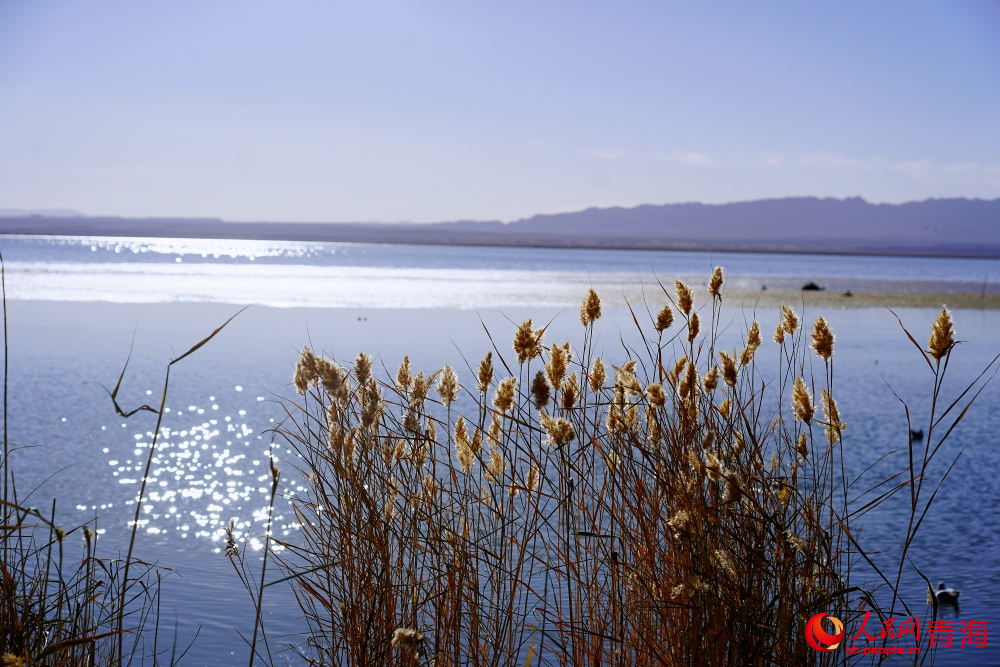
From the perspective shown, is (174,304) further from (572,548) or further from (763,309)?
(572,548)

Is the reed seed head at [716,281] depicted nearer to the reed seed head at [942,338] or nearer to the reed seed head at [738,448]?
the reed seed head at [738,448]

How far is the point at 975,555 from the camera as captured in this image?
586 cm

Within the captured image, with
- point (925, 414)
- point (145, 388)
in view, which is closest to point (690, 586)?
point (925, 414)

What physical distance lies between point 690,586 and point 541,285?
35165mm

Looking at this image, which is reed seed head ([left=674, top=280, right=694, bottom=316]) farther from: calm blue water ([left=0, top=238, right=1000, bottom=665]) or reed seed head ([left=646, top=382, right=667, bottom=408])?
calm blue water ([left=0, top=238, right=1000, bottom=665])

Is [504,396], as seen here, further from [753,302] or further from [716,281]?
[753,302]

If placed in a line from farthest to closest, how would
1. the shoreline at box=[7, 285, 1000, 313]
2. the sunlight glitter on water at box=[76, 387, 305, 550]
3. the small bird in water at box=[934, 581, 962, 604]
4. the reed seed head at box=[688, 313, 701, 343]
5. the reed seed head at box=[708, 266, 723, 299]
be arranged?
the shoreline at box=[7, 285, 1000, 313], the sunlight glitter on water at box=[76, 387, 305, 550], the small bird in water at box=[934, 581, 962, 604], the reed seed head at box=[708, 266, 723, 299], the reed seed head at box=[688, 313, 701, 343]

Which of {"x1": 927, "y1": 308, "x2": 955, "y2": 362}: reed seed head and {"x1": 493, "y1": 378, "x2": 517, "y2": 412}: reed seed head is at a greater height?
{"x1": 927, "y1": 308, "x2": 955, "y2": 362}: reed seed head

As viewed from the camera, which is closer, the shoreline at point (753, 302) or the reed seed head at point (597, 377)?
the reed seed head at point (597, 377)

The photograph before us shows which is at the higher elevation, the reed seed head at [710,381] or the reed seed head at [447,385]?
the reed seed head at [447,385]

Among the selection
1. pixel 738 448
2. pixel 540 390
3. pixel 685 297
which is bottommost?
pixel 738 448

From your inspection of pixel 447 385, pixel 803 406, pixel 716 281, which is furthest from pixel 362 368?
pixel 716 281

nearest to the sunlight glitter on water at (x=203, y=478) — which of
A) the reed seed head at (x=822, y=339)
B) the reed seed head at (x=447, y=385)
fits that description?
the reed seed head at (x=447, y=385)

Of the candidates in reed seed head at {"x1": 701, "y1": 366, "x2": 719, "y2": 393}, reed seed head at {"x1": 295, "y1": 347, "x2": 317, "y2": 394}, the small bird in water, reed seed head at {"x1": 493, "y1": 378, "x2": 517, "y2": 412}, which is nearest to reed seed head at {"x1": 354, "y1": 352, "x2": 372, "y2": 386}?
reed seed head at {"x1": 295, "y1": 347, "x2": 317, "y2": 394}
